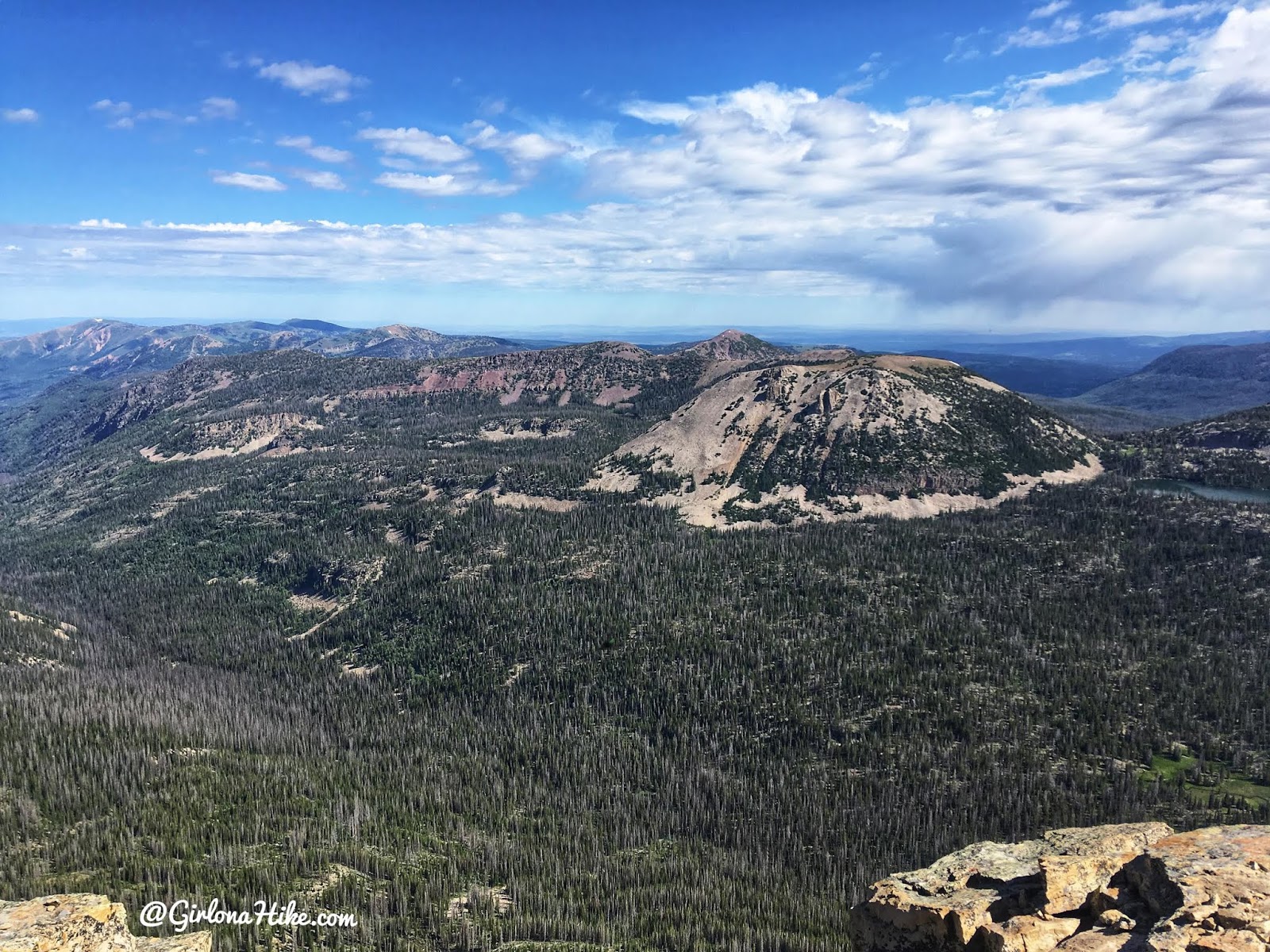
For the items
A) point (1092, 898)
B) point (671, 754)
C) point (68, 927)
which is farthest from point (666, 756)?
point (1092, 898)

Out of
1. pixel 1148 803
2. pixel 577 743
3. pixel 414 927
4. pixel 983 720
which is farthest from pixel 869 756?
pixel 414 927

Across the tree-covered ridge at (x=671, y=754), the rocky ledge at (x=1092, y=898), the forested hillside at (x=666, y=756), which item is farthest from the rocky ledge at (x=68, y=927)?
the rocky ledge at (x=1092, y=898)

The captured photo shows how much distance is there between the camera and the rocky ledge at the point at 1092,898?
33844 millimetres

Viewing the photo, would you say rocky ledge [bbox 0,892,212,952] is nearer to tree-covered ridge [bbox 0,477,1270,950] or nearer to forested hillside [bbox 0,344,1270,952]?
tree-covered ridge [bbox 0,477,1270,950]

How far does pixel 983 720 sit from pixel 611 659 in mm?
87280

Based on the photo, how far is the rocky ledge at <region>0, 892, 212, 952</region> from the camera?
145 feet

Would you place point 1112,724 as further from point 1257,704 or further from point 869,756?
point 869,756

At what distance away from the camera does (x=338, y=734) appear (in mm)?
166250

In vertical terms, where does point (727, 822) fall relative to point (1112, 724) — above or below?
below

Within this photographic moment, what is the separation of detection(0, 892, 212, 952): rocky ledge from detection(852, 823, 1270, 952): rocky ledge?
49.1 meters

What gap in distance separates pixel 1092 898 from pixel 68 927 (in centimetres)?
6295

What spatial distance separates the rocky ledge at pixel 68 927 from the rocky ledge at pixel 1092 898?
49073 millimetres

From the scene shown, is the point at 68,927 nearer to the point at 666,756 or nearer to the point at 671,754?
the point at 666,756

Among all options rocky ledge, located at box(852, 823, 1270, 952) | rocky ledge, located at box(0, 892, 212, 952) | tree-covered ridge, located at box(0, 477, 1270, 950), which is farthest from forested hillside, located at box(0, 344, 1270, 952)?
rocky ledge, located at box(852, 823, 1270, 952)
